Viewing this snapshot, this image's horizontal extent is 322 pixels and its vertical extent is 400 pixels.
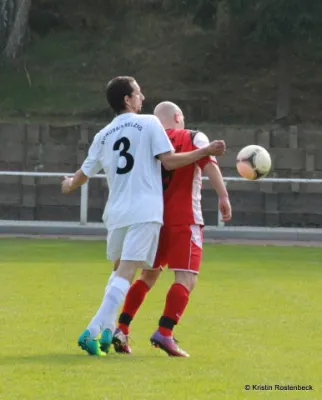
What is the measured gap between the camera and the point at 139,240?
8336 millimetres

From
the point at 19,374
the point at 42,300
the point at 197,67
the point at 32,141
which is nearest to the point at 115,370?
the point at 19,374

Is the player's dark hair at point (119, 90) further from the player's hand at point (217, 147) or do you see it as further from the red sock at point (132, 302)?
the red sock at point (132, 302)

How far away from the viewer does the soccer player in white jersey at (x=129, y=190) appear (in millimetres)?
8281

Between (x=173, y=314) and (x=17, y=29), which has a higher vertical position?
(x=17, y=29)

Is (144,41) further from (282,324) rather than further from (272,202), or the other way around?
(282,324)

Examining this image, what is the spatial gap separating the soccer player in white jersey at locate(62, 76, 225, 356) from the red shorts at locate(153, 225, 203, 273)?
162 millimetres

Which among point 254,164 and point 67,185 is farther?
point 254,164

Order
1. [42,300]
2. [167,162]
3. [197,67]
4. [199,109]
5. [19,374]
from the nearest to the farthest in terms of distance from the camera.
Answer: [19,374]
[167,162]
[42,300]
[199,109]
[197,67]

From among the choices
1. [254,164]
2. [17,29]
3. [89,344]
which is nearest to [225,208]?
[254,164]

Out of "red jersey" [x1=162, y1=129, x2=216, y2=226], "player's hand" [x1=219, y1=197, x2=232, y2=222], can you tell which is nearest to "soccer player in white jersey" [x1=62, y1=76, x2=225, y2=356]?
"red jersey" [x1=162, y1=129, x2=216, y2=226]

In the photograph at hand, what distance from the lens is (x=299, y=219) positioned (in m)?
28.6

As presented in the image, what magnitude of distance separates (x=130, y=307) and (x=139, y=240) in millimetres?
717

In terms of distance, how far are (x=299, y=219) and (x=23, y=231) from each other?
24.7ft

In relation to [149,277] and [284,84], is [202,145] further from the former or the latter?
[284,84]
